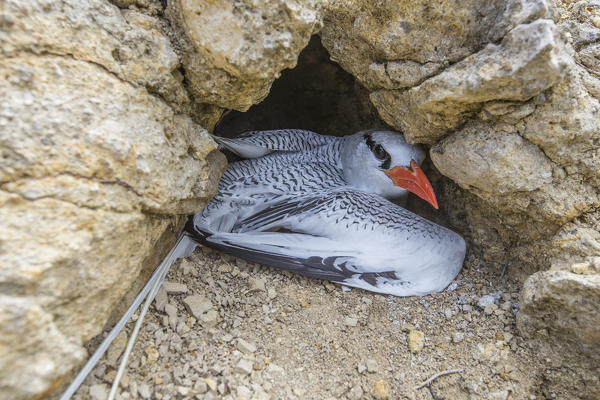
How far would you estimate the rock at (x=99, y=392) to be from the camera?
147 centimetres

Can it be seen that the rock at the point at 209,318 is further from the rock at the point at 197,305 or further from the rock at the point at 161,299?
the rock at the point at 161,299

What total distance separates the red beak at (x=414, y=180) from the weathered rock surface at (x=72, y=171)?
4.57 ft

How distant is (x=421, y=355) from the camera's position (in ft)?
6.25

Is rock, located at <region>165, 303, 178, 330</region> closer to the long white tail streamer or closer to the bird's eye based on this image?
the long white tail streamer

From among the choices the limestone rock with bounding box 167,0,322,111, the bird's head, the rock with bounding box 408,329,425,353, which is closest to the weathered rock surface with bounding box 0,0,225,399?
the limestone rock with bounding box 167,0,322,111

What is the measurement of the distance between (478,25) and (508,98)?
0.34 metres

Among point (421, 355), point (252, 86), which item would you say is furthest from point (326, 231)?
point (252, 86)

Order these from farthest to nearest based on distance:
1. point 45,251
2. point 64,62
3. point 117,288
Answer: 1. point 117,288
2. point 64,62
3. point 45,251

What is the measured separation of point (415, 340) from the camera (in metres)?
1.95

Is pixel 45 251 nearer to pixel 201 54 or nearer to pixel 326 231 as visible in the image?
pixel 201 54

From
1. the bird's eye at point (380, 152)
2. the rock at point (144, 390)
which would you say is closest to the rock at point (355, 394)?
the rock at point (144, 390)

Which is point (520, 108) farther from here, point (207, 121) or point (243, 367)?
point (243, 367)

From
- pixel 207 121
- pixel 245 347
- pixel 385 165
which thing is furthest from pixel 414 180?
pixel 245 347

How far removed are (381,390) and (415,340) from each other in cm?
34
